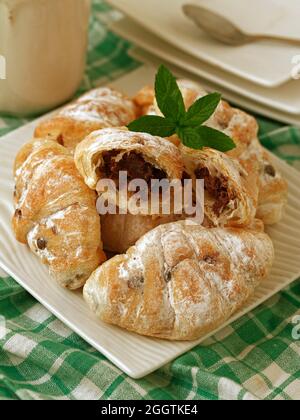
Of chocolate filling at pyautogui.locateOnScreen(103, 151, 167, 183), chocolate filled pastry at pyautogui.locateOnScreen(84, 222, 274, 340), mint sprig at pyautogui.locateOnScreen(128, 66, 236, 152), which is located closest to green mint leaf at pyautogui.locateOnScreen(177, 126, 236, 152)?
mint sprig at pyautogui.locateOnScreen(128, 66, 236, 152)

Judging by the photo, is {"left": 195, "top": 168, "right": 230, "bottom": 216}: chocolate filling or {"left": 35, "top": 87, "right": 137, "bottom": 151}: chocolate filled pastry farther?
{"left": 35, "top": 87, "right": 137, "bottom": 151}: chocolate filled pastry

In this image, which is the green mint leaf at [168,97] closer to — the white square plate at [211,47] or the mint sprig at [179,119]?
the mint sprig at [179,119]

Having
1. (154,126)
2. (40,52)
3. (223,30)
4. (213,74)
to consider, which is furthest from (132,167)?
(223,30)

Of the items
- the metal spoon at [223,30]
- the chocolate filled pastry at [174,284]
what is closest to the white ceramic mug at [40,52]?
the metal spoon at [223,30]

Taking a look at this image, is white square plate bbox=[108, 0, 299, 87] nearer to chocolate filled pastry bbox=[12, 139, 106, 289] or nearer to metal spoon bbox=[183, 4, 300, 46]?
metal spoon bbox=[183, 4, 300, 46]

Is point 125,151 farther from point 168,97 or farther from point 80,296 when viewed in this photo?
point 80,296

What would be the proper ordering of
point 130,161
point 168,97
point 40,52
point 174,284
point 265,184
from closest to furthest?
point 174,284 < point 130,161 < point 168,97 < point 265,184 < point 40,52
